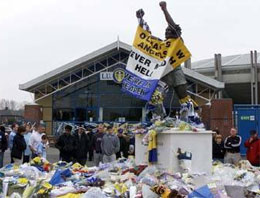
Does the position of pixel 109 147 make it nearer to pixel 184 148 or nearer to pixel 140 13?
pixel 140 13

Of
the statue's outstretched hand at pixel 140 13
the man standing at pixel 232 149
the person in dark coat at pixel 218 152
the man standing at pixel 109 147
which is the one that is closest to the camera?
the statue's outstretched hand at pixel 140 13

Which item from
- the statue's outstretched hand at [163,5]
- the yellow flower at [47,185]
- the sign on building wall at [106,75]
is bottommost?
the yellow flower at [47,185]

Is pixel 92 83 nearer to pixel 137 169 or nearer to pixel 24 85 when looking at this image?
pixel 24 85

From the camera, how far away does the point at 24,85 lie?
2975 centimetres

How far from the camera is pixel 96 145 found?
1565 cm

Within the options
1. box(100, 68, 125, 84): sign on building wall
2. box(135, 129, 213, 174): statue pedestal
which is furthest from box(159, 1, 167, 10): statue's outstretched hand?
box(100, 68, 125, 84): sign on building wall

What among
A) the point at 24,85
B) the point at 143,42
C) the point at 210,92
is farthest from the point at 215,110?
the point at 143,42

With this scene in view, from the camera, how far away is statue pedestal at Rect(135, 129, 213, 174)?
8969 millimetres

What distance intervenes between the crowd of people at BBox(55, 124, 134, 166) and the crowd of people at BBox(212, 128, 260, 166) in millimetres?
3171

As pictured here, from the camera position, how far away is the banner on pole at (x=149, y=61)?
9.76 meters

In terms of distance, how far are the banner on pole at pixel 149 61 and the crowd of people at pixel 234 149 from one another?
3.98 metres

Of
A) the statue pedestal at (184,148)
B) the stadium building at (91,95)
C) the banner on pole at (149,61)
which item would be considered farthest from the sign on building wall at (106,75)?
the statue pedestal at (184,148)

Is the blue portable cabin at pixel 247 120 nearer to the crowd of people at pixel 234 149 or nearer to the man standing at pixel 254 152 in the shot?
the crowd of people at pixel 234 149

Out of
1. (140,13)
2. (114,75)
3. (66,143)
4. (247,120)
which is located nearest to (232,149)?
(66,143)
